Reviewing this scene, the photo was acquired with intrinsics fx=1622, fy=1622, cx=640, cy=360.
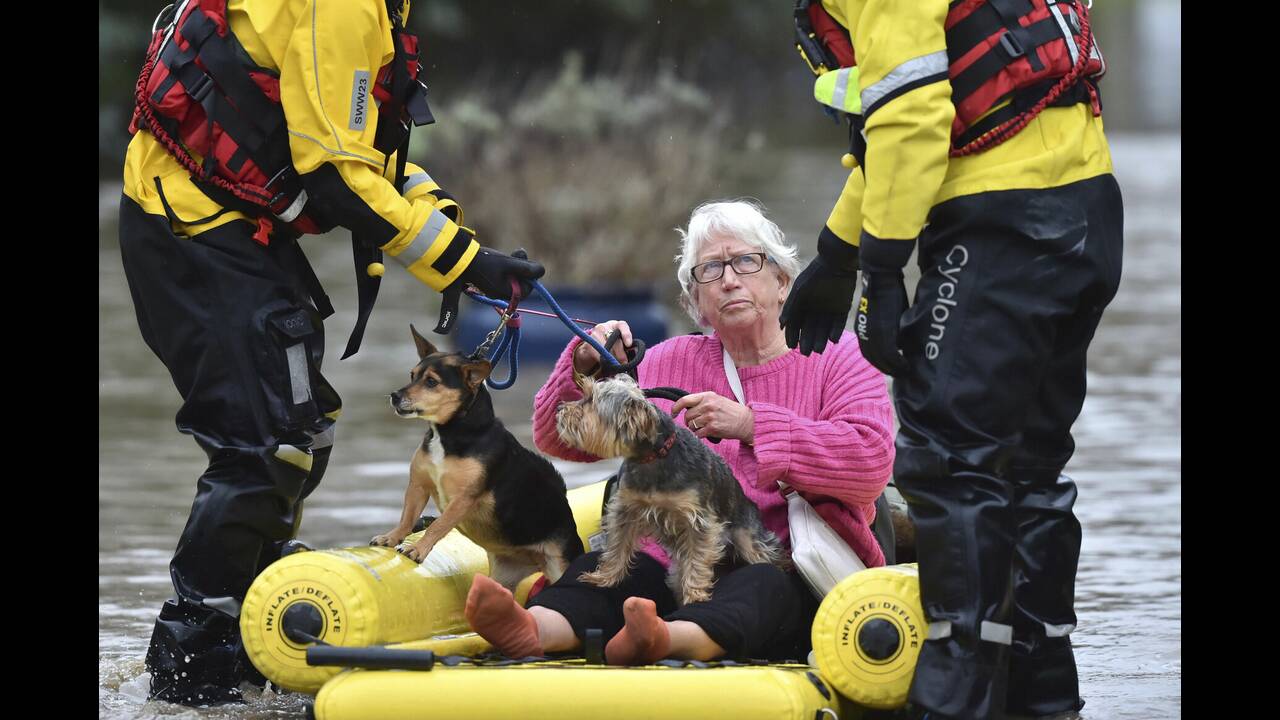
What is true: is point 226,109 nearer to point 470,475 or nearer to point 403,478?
point 470,475

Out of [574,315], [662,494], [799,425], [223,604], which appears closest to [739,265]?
[799,425]

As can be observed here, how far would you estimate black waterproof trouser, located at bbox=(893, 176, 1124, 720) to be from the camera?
4012mm

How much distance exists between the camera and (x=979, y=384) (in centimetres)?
401

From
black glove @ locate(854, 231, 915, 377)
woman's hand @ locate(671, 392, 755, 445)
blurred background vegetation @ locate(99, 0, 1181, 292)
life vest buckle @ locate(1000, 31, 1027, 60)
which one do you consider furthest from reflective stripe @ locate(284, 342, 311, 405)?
blurred background vegetation @ locate(99, 0, 1181, 292)

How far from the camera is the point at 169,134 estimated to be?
4.64 metres

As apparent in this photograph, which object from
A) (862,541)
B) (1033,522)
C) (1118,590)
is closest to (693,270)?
(862,541)

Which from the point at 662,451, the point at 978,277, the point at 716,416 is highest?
the point at 978,277

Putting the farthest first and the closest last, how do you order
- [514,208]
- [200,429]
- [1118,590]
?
[514,208], [1118,590], [200,429]

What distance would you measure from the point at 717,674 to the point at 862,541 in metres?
0.90

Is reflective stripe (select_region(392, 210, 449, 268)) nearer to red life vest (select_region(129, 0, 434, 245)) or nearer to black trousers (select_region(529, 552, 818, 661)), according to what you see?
red life vest (select_region(129, 0, 434, 245))

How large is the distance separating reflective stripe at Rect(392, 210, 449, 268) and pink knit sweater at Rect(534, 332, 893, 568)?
0.61 metres

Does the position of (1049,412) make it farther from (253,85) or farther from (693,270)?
(253,85)

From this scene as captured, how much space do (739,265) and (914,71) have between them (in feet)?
4.21

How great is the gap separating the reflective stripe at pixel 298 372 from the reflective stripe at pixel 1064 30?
2.28 m
